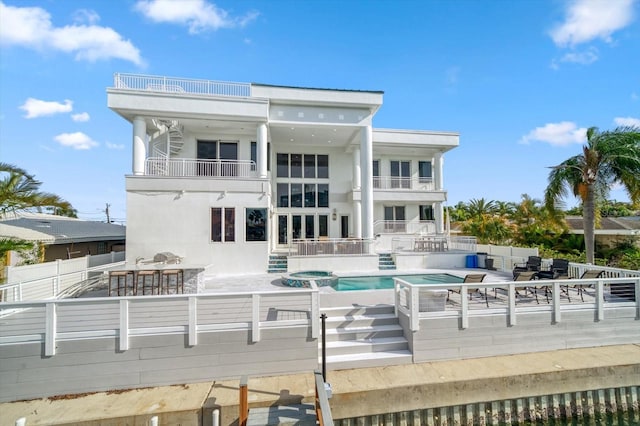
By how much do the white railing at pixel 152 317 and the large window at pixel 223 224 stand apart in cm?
678

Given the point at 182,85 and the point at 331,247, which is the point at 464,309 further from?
the point at 182,85

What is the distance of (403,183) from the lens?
19.7 metres

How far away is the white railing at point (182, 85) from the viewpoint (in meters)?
12.6

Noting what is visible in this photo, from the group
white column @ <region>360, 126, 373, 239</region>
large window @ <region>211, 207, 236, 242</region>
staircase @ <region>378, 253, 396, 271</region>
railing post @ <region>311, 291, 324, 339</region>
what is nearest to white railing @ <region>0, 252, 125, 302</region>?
large window @ <region>211, 207, 236, 242</region>

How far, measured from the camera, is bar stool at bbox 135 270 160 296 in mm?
8461

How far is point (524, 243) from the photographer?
21125 millimetres

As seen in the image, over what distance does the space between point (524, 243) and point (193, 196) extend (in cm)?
2329

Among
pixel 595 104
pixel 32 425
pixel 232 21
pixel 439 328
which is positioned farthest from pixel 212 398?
pixel 595 104

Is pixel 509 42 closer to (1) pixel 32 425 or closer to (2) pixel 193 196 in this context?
(2) pixel 193 196

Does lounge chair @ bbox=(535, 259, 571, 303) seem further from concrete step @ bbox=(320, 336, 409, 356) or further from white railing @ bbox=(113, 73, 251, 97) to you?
white railing @ bbox=(113, 73, 251, 97)

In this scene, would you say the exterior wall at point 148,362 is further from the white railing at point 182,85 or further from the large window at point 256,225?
the white railing at point 182,85

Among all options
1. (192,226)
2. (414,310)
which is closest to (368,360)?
(414,310)

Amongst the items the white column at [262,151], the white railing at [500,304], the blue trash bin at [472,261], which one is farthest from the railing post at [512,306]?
the white column at [262,151]

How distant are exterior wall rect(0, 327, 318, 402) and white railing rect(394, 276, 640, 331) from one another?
7.39 feet
